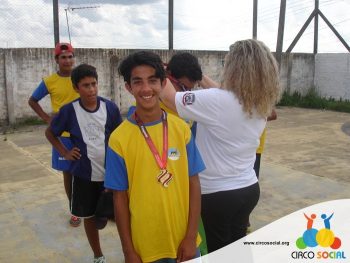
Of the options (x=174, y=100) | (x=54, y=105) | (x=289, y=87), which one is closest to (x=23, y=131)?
(x=54, y=105)

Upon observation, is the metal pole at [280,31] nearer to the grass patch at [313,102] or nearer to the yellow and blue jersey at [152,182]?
the grass patch at [313,102]

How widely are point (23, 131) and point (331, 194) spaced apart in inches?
253

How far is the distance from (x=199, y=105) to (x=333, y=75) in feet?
44.3

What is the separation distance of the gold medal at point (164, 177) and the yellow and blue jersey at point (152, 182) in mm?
14

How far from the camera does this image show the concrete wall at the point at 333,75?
13.9m

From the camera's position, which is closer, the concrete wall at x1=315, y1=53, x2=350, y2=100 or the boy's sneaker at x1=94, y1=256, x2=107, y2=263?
the boy's sneaker at x1=94, y1=256, x2=107, y2=263

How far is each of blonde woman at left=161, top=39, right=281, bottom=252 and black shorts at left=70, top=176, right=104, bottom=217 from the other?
3.25 feet

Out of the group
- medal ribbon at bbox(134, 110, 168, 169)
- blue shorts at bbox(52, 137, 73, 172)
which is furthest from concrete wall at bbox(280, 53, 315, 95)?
medal ribbon at bbox(134, 110, 168, 169)

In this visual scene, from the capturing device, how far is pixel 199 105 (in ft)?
6.44

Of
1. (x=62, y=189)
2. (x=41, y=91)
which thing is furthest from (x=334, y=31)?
(x=41, y=91)

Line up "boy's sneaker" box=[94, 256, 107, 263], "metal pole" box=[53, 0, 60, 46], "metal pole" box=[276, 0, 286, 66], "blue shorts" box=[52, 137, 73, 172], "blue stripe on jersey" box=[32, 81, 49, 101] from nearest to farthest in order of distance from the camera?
"boy's sneaker" box=[94, 256, 107, 263], "blue shorts" box=[52, 137, 73, 172], "blue stripe on jersey" box=[32, 81, 49, 101], "metal pole" box=[53, 0, 60, 46], "metal pole" box=[276, 0, 286, 66]

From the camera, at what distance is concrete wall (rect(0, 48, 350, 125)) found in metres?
9.04

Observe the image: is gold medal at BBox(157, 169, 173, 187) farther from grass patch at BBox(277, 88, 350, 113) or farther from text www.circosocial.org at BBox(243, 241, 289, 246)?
grass patch at BBox(277, 88, 350, 113)

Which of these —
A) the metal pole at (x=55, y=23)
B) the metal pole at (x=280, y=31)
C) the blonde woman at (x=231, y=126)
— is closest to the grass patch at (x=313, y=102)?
the metal pole at (x=280, y=31)
